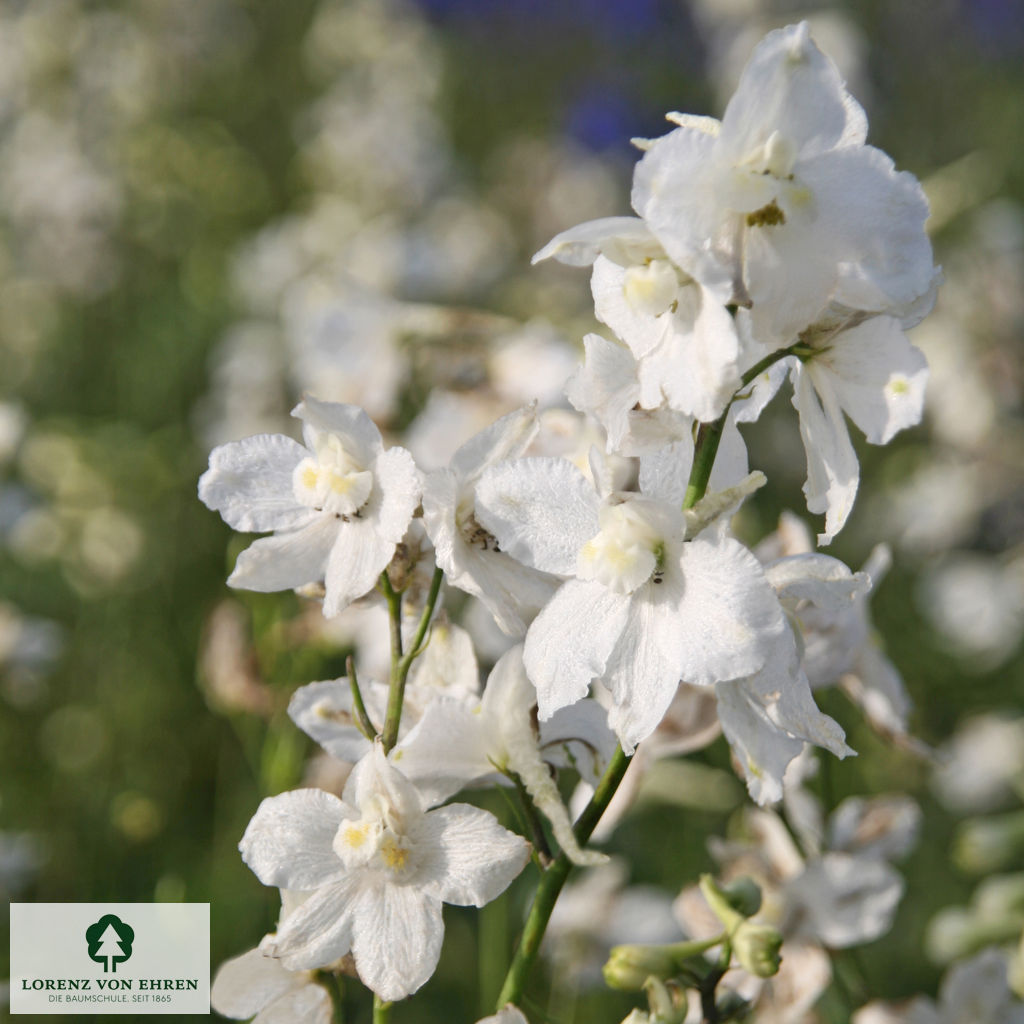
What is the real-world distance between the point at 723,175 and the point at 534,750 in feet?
1.16

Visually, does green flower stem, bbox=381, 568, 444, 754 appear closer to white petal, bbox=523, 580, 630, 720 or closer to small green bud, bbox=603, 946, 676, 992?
white petal, bbox=523, 580, 630, 720

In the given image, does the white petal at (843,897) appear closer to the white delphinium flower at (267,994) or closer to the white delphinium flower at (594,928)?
the white delphinium flower at (594,928)

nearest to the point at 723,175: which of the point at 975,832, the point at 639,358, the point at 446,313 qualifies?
the point at 639,358

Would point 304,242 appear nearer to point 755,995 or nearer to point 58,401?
point 58,401

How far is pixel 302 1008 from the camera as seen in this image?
75 centimetres

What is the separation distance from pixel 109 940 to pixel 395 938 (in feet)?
1.17

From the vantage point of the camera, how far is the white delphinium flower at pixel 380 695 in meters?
0.77

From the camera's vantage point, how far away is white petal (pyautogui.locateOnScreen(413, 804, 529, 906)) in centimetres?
68

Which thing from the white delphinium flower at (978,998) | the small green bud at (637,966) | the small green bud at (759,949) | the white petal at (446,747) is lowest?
the white delphinium flower at (978,998)

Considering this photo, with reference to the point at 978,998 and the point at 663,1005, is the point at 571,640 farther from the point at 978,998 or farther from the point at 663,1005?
the point at 978,998

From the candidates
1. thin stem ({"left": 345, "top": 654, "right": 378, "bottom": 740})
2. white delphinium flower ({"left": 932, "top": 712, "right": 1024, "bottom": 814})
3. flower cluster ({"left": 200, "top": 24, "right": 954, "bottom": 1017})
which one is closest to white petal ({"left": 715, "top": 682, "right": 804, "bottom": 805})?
flower cluster ({"left": 200, "top": 24, "right": 954, "bottom": 1017})

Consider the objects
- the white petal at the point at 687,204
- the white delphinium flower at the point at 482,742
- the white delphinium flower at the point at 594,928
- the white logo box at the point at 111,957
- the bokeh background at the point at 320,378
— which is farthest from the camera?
the bokeh background at the point at 320,378

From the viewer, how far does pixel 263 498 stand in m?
0.75

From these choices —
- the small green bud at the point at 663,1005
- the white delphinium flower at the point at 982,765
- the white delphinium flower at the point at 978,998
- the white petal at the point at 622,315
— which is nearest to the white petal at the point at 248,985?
the small green bud at the point at 663,1005
